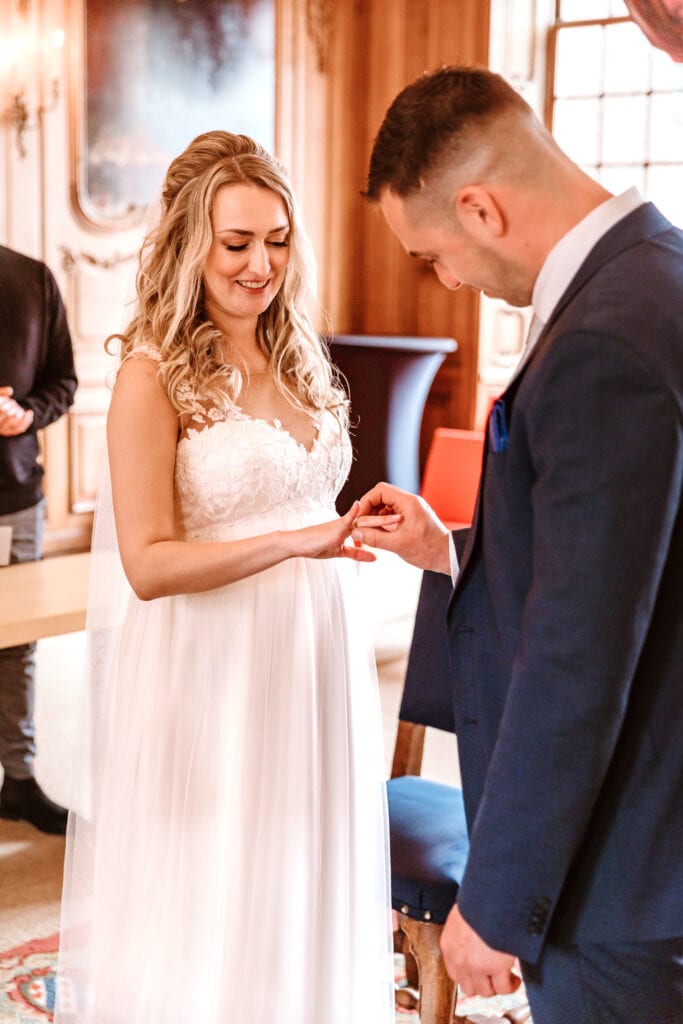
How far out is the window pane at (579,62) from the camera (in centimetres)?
898

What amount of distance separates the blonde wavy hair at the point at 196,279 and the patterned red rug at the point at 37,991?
1.47m

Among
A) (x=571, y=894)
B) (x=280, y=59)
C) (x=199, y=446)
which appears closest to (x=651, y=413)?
(x=571, y=894)

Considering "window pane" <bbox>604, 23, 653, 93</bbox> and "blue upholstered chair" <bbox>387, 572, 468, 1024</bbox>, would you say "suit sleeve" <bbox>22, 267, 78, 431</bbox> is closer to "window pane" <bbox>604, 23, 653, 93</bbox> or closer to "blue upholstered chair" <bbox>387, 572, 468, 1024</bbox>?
"blue upholstered chair" <bbox>387, 572, 468, 1024</bbox>

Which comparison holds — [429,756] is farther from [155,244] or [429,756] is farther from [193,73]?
[193,73]

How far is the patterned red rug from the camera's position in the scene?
2.80 metres

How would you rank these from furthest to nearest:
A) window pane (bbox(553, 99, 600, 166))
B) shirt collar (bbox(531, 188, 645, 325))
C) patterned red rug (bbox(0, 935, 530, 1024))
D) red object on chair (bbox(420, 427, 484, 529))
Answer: window pane (bbox(553, 99, 600, 166))
red object on chair (bbox(420, 427, 484, 529))
patterned red rug (bbox(0, 935, 530, 1024))
shirt collar (bbox(531, 188, 645, 325))

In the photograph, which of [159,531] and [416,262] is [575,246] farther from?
[416,262]

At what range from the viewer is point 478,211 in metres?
1.33

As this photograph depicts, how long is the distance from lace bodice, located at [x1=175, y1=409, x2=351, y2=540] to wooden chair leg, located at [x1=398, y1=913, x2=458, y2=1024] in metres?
0.84

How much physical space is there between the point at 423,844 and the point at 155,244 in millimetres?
1342

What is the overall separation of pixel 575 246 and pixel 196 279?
1.22 m

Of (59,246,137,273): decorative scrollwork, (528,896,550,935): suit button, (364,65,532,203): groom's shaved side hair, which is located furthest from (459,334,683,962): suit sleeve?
(59,246,137,273): decorative scrollwork

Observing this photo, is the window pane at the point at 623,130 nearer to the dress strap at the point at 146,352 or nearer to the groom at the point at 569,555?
the dress strap at the point at 146,352

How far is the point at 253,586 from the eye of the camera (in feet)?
7.79
